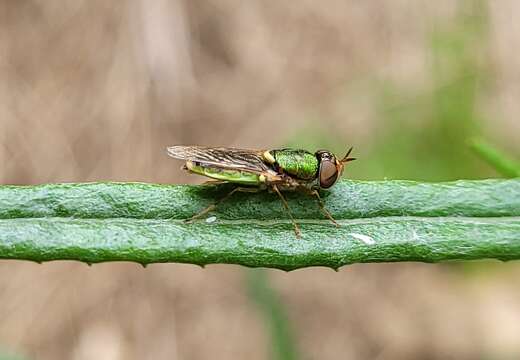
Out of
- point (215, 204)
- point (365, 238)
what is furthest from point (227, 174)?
point (365, 238)

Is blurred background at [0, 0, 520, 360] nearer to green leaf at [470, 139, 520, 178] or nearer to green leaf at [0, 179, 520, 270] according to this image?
green leaf at [470, 139, 520, 178]

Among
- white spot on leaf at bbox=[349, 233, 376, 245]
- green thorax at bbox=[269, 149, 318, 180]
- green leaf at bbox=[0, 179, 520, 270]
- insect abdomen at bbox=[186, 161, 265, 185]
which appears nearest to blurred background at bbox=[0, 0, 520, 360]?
green thorax at bbox=[269, 149, 318, 180]

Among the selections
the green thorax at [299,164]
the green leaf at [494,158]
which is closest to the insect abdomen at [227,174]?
the green thorax at [299,164]

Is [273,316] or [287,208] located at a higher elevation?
[287,208]

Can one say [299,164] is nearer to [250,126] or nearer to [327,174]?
[327,174]

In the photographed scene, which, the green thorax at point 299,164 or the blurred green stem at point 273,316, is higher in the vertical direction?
the green thorax at point 299,164

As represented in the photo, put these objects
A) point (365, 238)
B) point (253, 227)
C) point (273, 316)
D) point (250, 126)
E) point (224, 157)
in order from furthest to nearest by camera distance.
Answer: point (250, 126) < point (273, 316) < point (224, 157) < point (253, 227) < point (365, 238)

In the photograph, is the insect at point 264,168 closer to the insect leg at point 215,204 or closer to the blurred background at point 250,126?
the insect leg at point 215,204

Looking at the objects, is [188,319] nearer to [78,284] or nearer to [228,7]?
[78,284]
